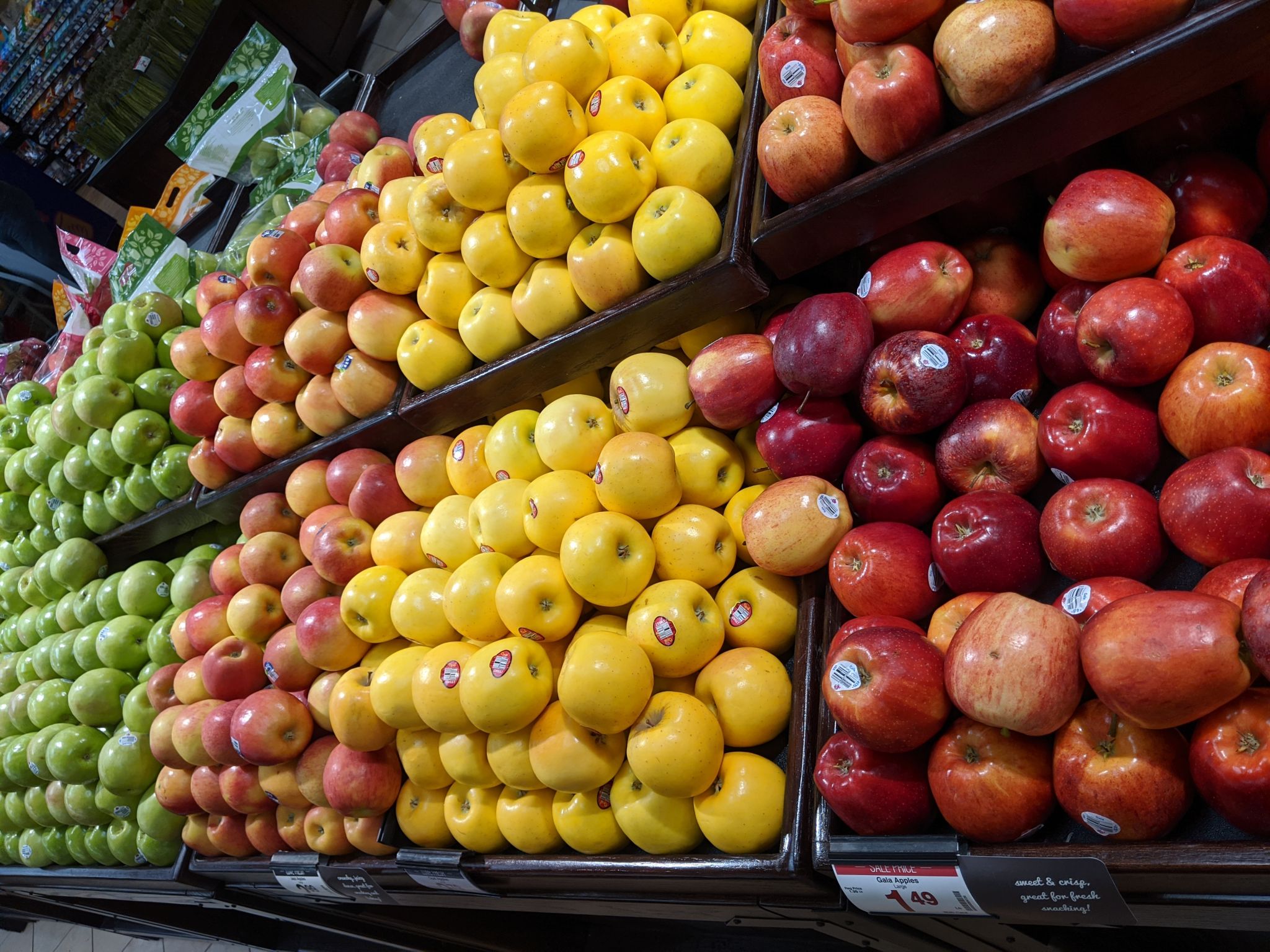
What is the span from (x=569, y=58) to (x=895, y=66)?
2.69 ft

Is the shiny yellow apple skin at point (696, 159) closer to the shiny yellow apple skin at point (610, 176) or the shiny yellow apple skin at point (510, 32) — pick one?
the shiny yellow apple skin at point (610, 176)

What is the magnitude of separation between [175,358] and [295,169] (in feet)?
4.16

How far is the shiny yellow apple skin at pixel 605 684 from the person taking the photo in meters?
1.38

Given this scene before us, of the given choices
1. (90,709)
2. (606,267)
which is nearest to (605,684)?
(606,267)

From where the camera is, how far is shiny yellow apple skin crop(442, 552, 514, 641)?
1.62m

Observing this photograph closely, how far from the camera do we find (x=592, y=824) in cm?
149

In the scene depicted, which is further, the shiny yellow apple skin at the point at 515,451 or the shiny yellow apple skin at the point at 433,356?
the shiny yellow apple skin at the point at 433,356

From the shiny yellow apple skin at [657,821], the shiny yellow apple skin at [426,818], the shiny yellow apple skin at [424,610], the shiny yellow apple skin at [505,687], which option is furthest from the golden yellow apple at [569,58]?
the shiny yellow apple skin at [426,818]

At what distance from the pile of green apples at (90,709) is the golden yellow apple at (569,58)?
2.02 metres

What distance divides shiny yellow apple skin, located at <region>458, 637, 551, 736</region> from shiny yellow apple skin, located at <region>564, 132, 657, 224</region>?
92 centimetres

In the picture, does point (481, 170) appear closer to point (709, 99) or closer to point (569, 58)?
point (569, 58)

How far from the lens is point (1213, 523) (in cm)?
103

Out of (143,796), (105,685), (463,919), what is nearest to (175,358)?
(105,685)

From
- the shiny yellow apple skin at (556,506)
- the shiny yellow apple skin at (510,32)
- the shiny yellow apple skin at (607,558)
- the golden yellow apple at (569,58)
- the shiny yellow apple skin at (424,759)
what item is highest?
the shiny yellow apple skin at (510,32)
